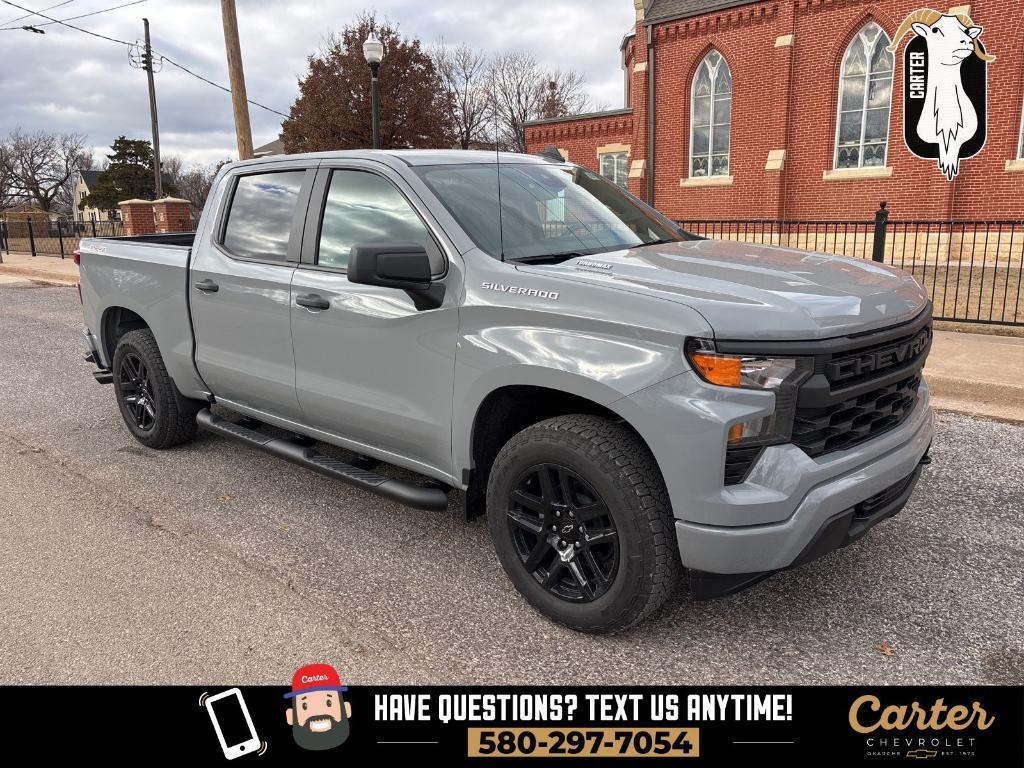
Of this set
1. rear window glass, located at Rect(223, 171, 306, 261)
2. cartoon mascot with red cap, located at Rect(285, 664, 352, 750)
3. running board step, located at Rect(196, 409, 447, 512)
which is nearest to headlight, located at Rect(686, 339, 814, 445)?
running board step, located at Rect(196, 409, 447, 512)

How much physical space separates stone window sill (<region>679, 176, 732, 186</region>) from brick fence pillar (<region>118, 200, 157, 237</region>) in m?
14.5

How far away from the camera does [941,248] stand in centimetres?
1766

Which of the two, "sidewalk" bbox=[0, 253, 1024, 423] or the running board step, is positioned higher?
the running board step

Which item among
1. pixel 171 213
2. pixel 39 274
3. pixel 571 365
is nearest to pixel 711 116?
pixel 171 213

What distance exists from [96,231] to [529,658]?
2910cm

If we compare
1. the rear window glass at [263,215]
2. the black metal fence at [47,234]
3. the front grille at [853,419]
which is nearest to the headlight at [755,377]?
the front grille at [853,419]

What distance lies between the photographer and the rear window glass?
418 cm

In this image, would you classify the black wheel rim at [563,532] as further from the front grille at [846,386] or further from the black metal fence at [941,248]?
the black metal fence at [941,248]

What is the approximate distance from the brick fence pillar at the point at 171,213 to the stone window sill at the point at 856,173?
16161 mm

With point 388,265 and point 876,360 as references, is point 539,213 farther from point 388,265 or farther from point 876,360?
point 876,360

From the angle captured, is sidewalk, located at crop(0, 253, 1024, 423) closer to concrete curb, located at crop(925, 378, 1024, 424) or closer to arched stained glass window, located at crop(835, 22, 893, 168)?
concrete curb, located at crop(925, 378, 1024, 424)

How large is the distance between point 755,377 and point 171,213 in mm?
19478

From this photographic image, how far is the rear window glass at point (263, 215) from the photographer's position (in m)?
4.18

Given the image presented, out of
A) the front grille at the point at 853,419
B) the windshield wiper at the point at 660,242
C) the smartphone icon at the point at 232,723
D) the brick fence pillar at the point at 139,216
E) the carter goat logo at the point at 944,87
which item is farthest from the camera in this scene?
the brick fence pillar at the point at 139,216
